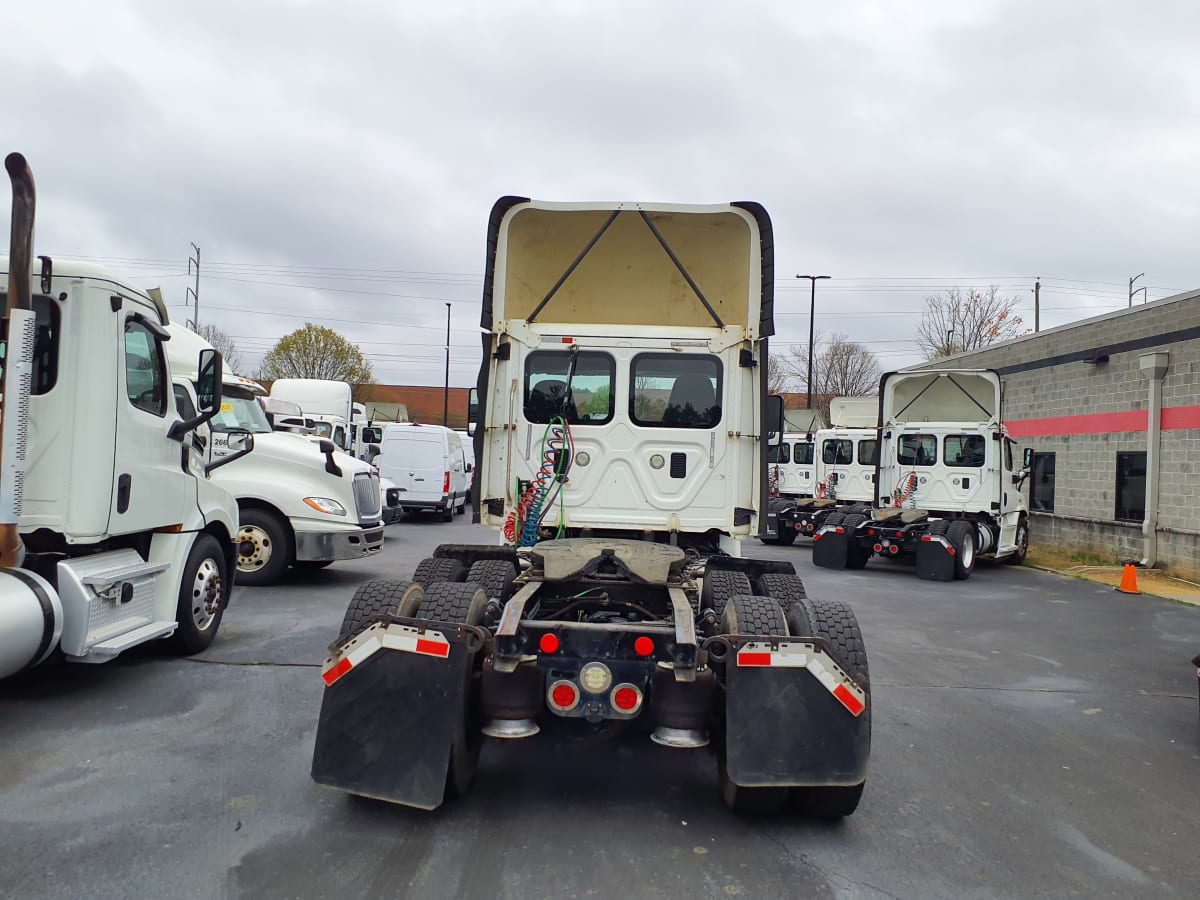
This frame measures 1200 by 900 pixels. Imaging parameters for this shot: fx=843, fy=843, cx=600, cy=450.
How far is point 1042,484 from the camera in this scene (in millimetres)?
18625

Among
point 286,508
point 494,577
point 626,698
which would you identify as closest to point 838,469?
point 286,508

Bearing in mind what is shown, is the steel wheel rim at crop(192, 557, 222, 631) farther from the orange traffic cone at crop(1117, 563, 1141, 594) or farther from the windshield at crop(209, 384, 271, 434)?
the orange traffic cone at crop(1117, 563, 1141, 594)

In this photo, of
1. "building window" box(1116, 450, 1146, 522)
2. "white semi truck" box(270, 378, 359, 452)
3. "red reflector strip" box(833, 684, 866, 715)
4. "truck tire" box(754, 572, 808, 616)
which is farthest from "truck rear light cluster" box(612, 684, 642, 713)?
"white semi truck" box(270, 378, 359, 452)

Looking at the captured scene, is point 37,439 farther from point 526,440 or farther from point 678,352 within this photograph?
point 678,352

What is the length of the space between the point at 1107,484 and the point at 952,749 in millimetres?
13367

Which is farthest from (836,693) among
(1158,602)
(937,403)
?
(937,403)

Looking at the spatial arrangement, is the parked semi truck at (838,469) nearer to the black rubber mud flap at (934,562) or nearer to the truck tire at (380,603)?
the black rubber mud flap at (934,562)

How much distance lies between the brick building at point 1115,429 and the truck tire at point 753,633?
13.1 metres

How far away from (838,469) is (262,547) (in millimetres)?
14497

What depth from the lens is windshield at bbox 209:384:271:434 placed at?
10.5m

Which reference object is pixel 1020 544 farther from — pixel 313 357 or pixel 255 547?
pixel 313 357

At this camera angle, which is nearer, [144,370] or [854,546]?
[144,370]

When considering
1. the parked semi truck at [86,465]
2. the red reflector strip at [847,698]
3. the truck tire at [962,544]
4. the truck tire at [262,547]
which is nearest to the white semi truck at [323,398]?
A: the truck tire at [262,547]

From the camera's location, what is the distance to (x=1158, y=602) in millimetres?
11633
